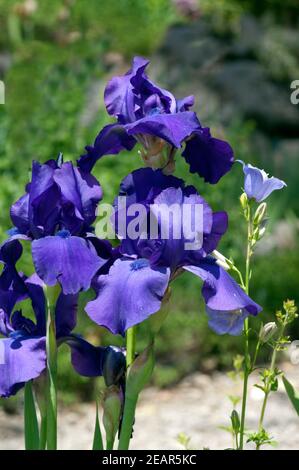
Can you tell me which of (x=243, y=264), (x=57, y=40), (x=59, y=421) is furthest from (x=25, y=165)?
(x=57, y=40)

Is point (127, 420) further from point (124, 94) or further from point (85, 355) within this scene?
point (124, 94)

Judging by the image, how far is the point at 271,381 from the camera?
1.92m

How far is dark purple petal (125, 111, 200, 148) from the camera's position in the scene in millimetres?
1615

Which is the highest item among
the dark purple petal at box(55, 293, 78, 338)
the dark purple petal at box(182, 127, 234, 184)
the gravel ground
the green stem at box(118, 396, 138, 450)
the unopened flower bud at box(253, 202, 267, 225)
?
the dark purple petal at box(182, 127, 234, 184)

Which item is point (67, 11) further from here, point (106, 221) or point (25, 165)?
point (106, 221)

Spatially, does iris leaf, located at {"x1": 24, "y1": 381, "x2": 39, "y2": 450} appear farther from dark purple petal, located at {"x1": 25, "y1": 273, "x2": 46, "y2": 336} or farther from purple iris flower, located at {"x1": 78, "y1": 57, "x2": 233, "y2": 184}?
purple iris flower, located at {"x1": 78, "y1": 57, "x2": 233, "y2": 184}

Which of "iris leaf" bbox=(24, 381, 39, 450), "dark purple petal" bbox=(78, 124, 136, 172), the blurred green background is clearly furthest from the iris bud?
the blurred green background

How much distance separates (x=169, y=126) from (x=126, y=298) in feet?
1.06

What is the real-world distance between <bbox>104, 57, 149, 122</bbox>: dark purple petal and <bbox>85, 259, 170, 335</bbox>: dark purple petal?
34 cm

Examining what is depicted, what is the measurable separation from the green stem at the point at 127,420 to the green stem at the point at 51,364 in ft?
0.45

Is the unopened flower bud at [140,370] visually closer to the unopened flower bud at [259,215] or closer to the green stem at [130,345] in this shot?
the green stem at [130,345]

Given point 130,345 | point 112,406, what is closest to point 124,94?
point 130,345

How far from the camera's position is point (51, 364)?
5.57 ft

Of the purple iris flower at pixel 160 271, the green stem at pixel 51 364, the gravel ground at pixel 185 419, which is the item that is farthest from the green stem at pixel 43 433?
the gravel ground at pixel 185 419
